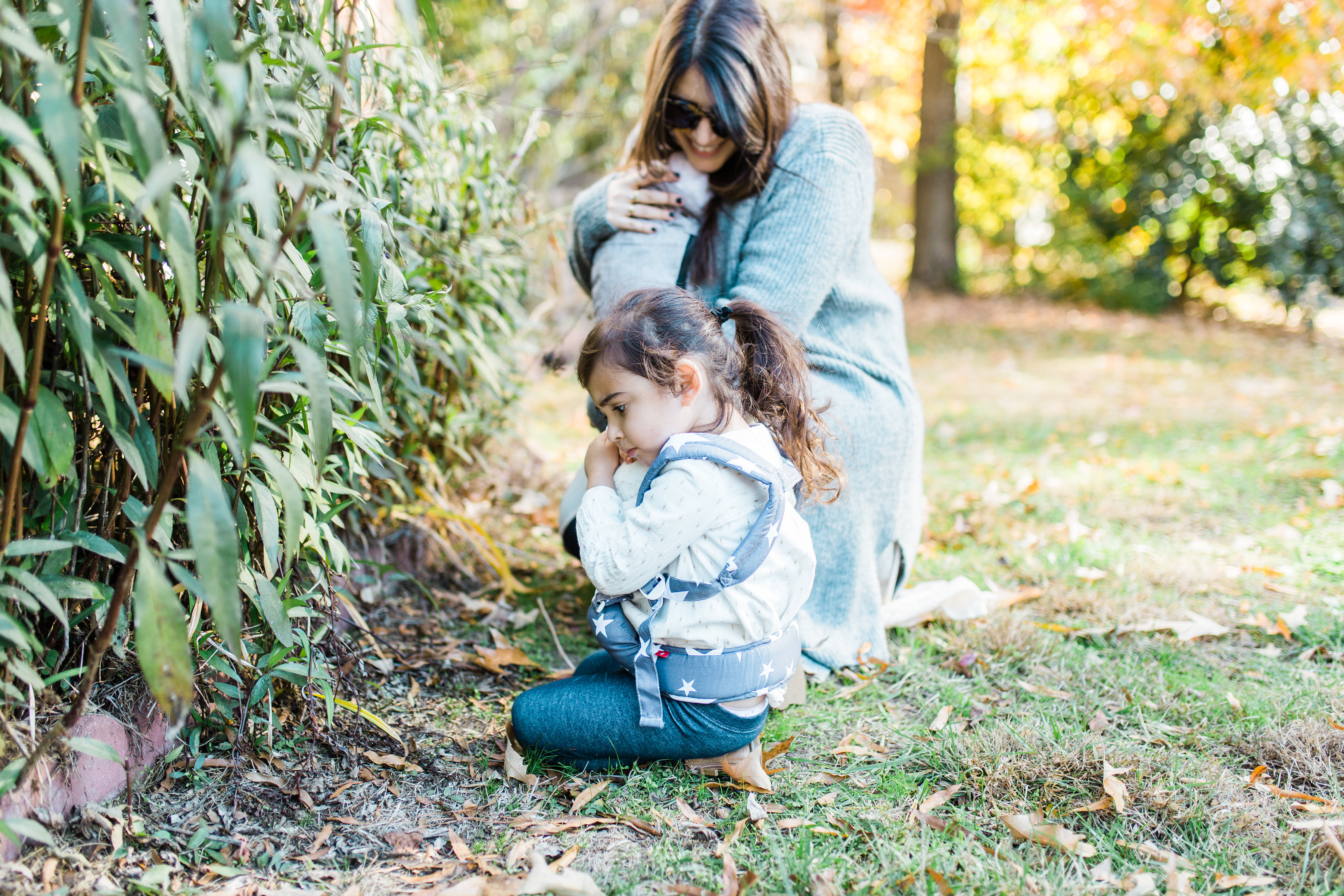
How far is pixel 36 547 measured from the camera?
3.65ft

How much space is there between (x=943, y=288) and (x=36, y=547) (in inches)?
365

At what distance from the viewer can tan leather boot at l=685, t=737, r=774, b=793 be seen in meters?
1.59

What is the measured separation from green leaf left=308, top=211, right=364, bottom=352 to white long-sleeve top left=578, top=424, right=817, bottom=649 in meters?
0.66

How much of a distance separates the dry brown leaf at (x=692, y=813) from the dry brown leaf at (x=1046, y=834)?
40 cm

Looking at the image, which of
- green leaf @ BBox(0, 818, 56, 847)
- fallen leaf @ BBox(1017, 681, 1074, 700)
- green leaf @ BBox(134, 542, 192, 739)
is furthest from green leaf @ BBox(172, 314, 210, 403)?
fallen leaf @ BBox(1017, 681, 1074, 700)

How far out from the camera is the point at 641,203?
2184 mm

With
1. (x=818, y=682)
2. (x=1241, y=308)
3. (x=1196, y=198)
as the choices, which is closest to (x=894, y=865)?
(x=818, y=682)

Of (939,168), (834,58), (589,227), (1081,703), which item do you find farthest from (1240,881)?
(834,58)

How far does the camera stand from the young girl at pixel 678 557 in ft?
4.99

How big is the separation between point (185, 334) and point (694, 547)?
0.86m

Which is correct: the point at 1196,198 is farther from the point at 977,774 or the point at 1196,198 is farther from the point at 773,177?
the point at 977,774

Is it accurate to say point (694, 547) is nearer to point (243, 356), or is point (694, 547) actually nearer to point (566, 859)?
point (566, 859)

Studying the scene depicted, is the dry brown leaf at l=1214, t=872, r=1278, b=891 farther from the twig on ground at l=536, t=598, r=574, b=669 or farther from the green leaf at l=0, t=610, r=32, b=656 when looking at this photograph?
the green leaf at l=0, t=610, r=32, b=656

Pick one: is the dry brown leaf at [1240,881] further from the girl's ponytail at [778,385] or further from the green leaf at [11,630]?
the green leaf at [11,630]
